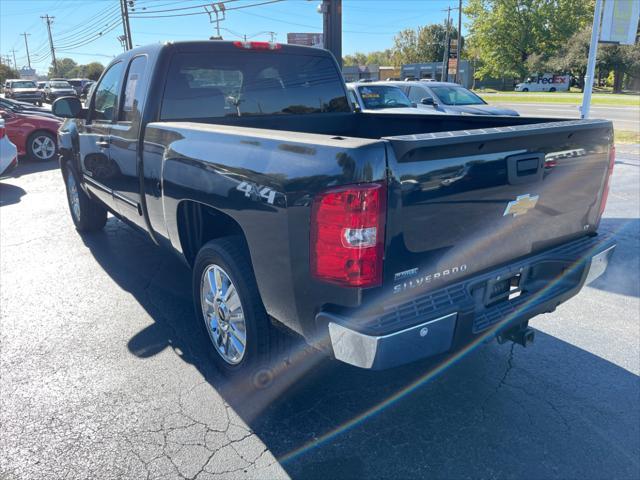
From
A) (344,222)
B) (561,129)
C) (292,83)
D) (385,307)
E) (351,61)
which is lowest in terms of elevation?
(385,307)

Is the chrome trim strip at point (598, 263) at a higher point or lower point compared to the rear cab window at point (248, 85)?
lower

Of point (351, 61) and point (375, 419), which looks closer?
point (375, 419)

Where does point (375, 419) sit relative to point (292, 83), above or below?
below

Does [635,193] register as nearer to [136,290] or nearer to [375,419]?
[375,419]

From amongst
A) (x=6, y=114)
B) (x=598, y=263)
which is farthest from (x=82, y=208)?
(x=6, y=114)

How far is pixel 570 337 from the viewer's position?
3.70 meters

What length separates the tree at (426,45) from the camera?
293 ft

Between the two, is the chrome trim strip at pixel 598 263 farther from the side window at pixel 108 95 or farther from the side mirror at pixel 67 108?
the side mirror at pixel 67 108

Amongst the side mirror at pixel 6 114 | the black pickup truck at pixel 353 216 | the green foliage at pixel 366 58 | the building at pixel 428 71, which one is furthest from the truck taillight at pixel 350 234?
the green foliage at pixel 366 58

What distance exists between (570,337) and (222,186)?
9.14ft

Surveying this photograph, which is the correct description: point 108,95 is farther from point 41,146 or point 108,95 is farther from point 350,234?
point 41,146

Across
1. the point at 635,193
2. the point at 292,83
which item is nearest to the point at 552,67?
the point at 635,193

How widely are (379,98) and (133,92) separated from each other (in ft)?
31.8

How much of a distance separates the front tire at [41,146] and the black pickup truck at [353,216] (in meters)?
9.99
